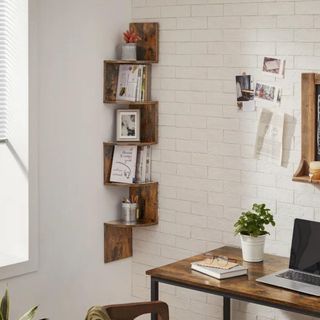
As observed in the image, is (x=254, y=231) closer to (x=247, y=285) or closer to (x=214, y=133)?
(x=247, y=285)

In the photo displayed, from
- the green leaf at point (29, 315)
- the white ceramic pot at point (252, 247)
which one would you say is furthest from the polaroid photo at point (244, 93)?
the green leaf at point (29, 315)

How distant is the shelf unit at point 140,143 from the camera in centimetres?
473

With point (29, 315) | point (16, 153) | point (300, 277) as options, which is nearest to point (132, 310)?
point (29, 315)

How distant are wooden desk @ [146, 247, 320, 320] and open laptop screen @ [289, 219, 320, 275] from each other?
13 cm

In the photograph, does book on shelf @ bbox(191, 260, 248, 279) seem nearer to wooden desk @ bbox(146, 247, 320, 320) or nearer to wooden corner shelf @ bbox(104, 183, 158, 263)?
wooden desk @ bbox(146, 247, 320, 320)

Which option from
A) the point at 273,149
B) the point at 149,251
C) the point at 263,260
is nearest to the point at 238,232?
the point at 263,260

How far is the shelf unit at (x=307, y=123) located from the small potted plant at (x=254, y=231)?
0.83 ft

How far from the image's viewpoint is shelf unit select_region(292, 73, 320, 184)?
405 cm

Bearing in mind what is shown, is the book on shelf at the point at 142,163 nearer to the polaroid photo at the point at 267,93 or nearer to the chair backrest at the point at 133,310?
the polaroid photo at the point at 267,93

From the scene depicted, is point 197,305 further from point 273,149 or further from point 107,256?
point 273,149

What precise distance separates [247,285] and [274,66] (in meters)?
1.25

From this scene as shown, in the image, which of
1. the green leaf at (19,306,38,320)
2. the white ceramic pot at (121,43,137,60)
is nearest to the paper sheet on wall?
the white ceramic pot at (121,43,137,60)

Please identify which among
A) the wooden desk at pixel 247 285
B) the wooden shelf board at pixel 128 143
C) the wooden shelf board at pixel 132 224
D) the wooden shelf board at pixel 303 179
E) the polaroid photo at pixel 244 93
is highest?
the polaroid photo at pixel 244 93

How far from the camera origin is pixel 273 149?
169 inches
